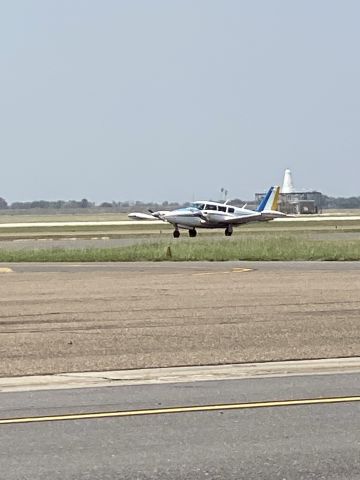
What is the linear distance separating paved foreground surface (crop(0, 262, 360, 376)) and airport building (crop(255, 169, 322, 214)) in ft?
442

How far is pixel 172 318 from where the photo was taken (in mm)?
17625

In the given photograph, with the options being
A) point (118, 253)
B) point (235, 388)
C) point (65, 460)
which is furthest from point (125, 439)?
point (118, 253)

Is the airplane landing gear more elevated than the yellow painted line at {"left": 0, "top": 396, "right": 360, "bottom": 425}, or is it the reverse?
the yellow painted line at {"left": 0, "top": 396, "right": 360, "bottom": 425}

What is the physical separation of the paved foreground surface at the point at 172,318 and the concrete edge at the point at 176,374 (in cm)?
40

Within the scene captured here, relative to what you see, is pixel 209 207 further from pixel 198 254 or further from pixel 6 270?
pixel 6 270

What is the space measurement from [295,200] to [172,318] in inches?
6236

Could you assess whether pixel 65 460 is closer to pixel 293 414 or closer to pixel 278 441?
pixel 278 441

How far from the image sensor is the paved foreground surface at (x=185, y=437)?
6801 mm

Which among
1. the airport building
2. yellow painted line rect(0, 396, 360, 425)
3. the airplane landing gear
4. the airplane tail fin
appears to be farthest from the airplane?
the airport building

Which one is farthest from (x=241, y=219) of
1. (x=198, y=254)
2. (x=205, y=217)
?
(x=198, y=254)

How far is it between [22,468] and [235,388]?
384 cm

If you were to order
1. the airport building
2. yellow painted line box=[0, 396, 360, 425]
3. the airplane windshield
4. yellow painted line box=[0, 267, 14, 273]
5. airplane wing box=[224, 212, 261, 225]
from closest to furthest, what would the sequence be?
yellow painted line box=[0, 396, 360, 425] → yellow painted line box=[0, 267, 14, 273] → the airplane windshield → airplane wing box=[224, 212, 261, 225] → the airport building

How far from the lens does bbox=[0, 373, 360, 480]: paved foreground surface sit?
6.80 m

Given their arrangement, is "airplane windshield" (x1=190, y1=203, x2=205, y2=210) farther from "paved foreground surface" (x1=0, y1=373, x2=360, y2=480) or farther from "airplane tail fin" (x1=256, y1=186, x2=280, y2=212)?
"paved foreground surface" (x1=0, y1=373, x2=360, y2=480)
